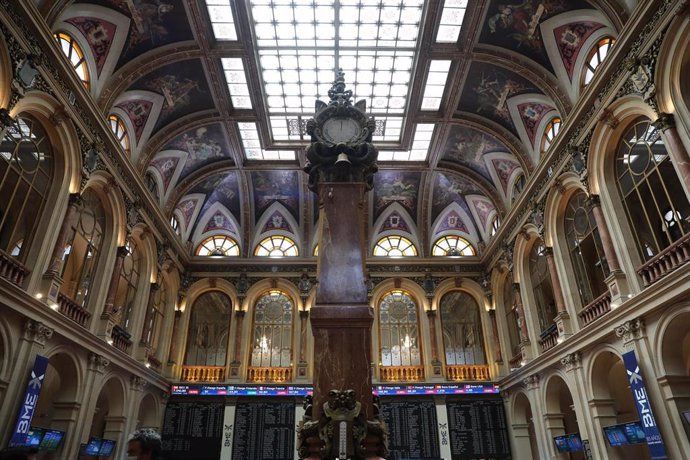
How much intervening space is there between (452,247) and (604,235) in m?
12.2

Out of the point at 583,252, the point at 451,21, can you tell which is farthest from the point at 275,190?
the point at 583,252

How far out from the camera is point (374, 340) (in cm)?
2248

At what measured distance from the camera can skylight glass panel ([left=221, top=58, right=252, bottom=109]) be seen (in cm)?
1716

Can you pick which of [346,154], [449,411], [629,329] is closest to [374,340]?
[449,411]

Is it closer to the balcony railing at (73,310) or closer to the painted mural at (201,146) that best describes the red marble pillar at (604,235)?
the painted mural at (201,146)

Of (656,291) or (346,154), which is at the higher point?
(346,154)

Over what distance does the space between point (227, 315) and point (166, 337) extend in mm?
3205

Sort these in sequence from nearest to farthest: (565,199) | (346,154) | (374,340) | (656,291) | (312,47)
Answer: (346,154), (656,291), (565,199), (312,47), (374,340)

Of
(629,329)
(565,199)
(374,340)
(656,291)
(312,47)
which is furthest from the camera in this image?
(374,340)

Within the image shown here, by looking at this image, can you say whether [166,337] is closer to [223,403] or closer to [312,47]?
[223,403]

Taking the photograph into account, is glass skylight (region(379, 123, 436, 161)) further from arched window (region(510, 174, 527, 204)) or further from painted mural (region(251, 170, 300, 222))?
painted mural (region(251, 170, 300, 222))

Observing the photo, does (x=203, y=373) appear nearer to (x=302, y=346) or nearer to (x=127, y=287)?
(x=302, y=346)

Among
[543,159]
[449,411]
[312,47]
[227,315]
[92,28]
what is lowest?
[449,411]

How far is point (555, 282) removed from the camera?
15820 mm
